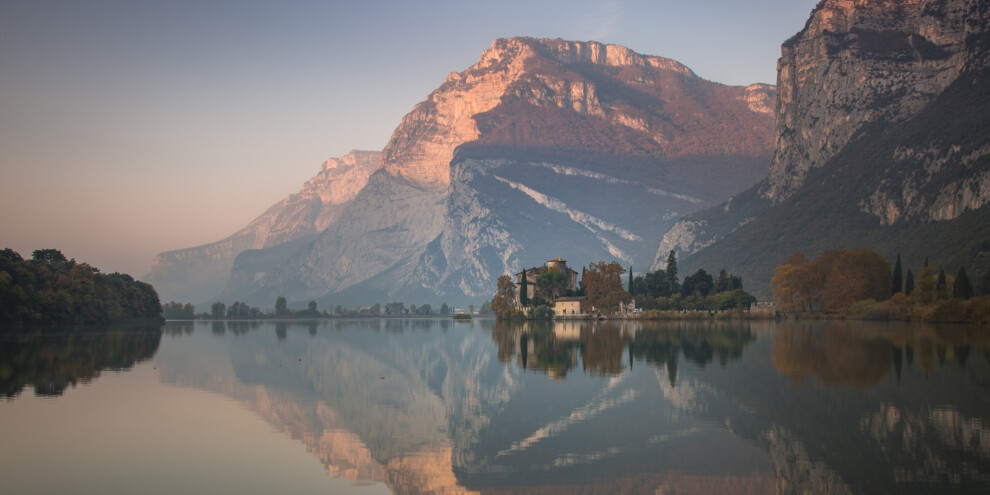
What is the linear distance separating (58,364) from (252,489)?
32.2m

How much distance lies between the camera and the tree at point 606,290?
119 meters

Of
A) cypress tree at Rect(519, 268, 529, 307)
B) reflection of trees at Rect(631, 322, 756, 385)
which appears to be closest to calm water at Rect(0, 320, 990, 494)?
reflection of trees at Rect(631, 322, 756, 385)

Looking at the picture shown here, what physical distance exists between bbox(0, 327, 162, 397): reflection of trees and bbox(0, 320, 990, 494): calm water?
1.16 ft

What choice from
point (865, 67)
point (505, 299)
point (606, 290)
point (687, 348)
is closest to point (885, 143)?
point (865, 67)

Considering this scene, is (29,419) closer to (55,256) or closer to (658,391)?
(658,391)

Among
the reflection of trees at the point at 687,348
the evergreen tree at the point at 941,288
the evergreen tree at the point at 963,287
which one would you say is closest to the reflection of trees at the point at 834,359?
the reflection of trees at the point at 687,348

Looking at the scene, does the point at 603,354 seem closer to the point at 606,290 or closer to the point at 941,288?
the point at 941,288

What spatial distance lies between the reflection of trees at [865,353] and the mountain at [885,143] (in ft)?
151

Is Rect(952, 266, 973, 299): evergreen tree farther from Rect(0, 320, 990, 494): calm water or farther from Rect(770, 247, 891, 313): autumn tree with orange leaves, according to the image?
Rect(0, 320, 990, 494): calm water

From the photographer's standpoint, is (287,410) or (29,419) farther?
(287,410)

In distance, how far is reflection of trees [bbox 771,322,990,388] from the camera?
1389 inches

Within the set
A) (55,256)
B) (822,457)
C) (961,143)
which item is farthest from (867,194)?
(822,457)

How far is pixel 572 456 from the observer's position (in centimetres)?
2075

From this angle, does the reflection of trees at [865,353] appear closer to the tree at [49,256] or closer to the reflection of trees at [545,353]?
the reflection of trees at [545,353]
